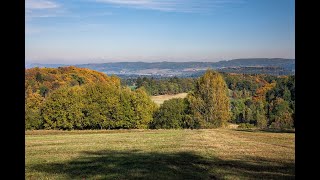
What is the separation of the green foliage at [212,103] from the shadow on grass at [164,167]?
43.1m

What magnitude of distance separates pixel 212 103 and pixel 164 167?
4764 centimetres

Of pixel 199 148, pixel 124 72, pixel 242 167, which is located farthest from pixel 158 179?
pixel 124 72

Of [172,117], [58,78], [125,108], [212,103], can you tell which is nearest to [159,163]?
[125,108]

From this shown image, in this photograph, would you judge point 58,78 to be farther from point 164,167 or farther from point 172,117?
point 164,167

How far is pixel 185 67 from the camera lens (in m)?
156

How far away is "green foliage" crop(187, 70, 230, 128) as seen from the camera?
60562 mm

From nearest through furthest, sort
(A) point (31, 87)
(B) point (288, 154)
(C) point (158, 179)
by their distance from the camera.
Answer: (C) point (158, 179) → (B) point (288, 154) → (A) point (31, 87)

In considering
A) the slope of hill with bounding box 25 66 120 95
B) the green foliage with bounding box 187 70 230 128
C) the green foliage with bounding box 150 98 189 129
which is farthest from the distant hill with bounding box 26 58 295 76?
the green foliage with bounding box 187 70 230 128

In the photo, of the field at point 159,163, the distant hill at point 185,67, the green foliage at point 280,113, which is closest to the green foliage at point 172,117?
the green foliage at point 280,113

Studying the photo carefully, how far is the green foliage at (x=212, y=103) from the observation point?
199 ft

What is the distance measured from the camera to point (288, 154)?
18922 mm
